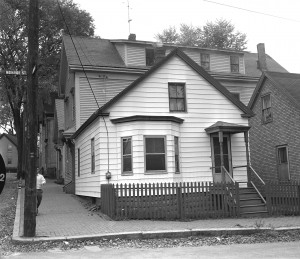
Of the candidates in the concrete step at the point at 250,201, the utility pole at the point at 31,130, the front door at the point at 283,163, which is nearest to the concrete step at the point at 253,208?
the concrete step at the point at 250,201

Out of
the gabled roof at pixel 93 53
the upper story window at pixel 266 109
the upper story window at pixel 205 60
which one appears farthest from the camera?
the upper story window at pixel 205 60

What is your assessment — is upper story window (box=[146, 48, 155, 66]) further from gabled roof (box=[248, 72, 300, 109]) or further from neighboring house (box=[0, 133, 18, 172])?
neighboring house (box=[0, 133, 18, 172])

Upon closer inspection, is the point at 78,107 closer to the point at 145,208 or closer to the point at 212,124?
the point at 212,124

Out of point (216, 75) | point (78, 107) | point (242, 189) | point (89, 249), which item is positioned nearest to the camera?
point (89, 249)

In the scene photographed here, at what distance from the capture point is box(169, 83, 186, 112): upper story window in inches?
635

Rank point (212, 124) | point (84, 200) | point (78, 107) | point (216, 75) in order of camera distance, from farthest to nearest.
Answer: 1. point (216, 75)
2. point (78, 107)
3. point (84, 200)
4. point (212, 124)

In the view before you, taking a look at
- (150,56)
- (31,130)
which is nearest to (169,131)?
(31,130)

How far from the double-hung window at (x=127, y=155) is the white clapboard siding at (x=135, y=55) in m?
10.1

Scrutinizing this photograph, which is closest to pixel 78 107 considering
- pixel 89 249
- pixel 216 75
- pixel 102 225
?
pixel 216 75

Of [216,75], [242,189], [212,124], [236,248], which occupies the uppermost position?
[216,75]

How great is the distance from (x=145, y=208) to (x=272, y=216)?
469 centimetres

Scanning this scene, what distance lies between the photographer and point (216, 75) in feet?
83.1

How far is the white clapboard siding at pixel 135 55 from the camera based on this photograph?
24062 mm

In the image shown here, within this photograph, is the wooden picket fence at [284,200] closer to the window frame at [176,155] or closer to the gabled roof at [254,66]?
the window frame at [176,155]
